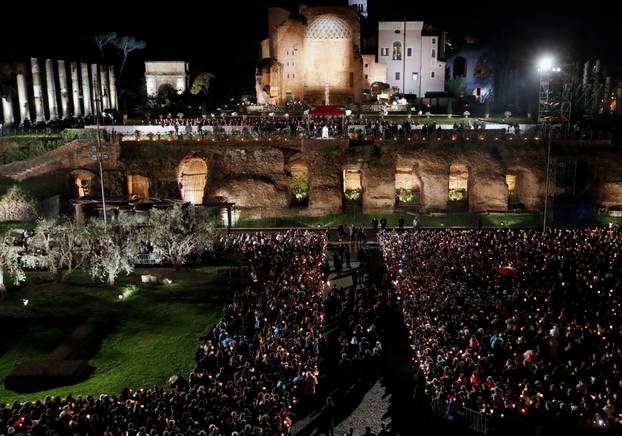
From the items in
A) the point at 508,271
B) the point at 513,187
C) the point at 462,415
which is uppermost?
the point at 513,187

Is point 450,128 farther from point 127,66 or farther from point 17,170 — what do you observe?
point 127,66

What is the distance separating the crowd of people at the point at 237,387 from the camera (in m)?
12.7

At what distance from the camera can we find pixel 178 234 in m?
28.9

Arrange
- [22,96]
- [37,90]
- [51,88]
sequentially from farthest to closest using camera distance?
[51,88] → [37,90] → [22,96]

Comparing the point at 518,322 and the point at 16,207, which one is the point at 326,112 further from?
the point at 518,322

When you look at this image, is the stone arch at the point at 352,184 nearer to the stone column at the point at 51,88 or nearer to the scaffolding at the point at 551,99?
the scaffolding at the point at 551,99

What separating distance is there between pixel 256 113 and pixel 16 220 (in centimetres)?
2488

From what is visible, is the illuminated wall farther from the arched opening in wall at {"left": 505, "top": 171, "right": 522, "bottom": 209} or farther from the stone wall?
the arched opening in wall at {"left": 505, "top": 171, "right": 522, "bottom": 209}

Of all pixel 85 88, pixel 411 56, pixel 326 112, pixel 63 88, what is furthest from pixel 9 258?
pixel 411 56

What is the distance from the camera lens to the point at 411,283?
21.9 m

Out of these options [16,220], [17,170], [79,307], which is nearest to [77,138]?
[17,170]

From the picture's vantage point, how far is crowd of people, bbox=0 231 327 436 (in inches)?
501

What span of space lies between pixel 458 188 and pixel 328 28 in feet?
82.7

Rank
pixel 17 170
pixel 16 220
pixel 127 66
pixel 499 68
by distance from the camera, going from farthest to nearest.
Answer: pixel 127 66 → pixel 499 68 → pixel 17 170 → pixel 16 220
